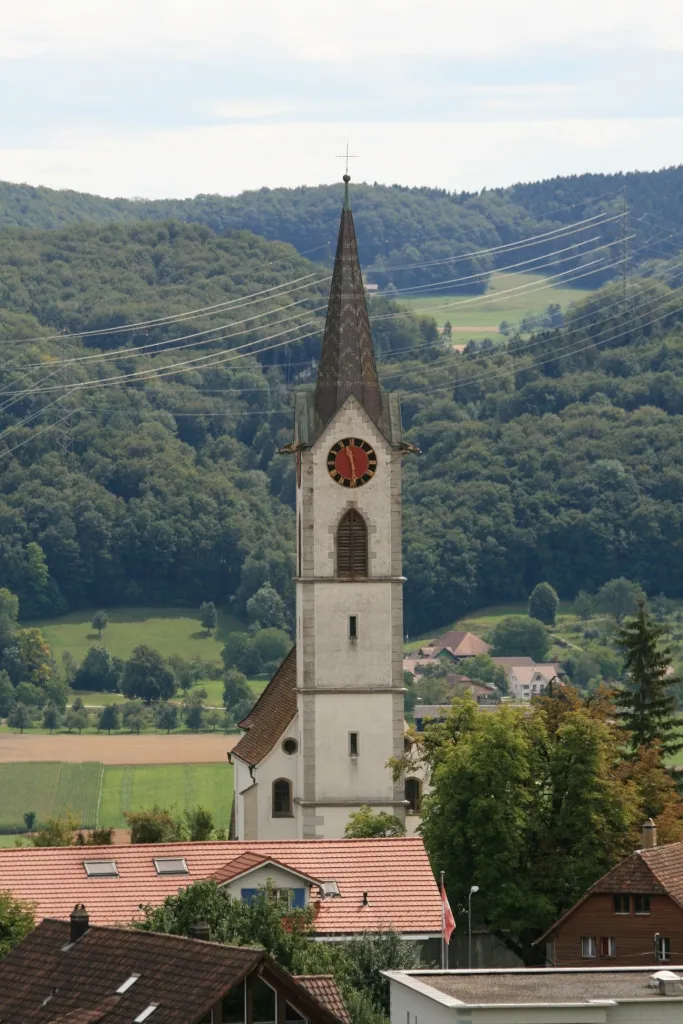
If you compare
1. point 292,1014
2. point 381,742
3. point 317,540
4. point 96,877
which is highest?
point 317,540

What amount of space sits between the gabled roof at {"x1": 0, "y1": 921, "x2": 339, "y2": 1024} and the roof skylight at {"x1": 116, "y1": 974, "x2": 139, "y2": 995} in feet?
0.20

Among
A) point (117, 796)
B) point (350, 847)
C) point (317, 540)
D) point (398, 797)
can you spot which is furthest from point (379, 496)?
point (117, 796)

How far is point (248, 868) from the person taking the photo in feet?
222

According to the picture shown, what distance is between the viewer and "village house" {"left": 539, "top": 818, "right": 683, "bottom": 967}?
70.2m

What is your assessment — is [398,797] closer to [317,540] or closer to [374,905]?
[317,540]

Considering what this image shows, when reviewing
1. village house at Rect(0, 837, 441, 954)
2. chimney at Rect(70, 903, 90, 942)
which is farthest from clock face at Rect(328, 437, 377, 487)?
chimney at Rect(70, 903, 90, 942)

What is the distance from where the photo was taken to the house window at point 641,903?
2783 inches

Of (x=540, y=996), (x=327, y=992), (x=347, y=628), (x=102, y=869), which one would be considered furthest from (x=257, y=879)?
(x=347, y=628)

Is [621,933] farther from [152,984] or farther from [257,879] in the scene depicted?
[152,984]

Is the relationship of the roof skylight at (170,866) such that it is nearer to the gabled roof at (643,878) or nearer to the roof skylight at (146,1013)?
the gabled roof at (643,878)

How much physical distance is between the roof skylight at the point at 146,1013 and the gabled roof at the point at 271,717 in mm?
39689

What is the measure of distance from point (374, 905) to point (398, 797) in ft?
67.1

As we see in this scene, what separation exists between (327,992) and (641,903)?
1967cm

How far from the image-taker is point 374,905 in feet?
220
